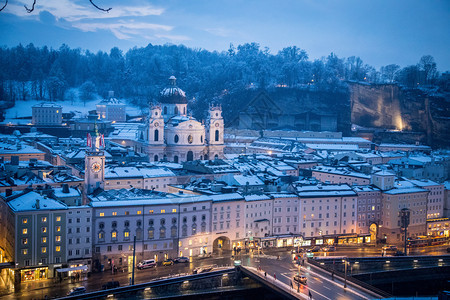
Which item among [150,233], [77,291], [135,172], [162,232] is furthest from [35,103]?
[77,291]

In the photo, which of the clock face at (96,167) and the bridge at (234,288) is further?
the clock face at (96,167)

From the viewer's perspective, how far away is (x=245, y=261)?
36906 millimetres

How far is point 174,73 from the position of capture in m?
115

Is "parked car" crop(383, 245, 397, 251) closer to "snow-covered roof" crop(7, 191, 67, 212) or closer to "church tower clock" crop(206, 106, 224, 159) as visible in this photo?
"snow-covered roof" crop(7, 191, 67, 212)

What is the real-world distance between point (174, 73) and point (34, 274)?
84.0 metres

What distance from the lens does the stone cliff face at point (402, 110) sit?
83.3m

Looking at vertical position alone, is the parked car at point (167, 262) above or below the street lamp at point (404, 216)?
below

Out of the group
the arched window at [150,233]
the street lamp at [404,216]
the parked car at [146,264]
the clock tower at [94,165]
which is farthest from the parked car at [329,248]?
the clock tower at [94,165]

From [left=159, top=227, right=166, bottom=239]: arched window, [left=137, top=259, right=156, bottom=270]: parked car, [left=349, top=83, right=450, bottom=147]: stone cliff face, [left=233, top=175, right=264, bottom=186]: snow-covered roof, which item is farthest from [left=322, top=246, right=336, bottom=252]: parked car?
[left=349, top=83, right=450, bottom=147]: stone cliff face

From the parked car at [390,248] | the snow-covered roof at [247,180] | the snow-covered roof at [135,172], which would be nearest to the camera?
the parked car at [390,248]

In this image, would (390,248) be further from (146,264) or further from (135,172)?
(135,172)

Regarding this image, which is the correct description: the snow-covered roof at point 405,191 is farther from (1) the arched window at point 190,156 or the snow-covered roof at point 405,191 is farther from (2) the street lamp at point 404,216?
(1) the arched window at point 190,156

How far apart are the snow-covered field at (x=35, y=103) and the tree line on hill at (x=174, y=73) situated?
2.04 meters

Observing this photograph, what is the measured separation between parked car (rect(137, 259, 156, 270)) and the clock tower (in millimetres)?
8615
